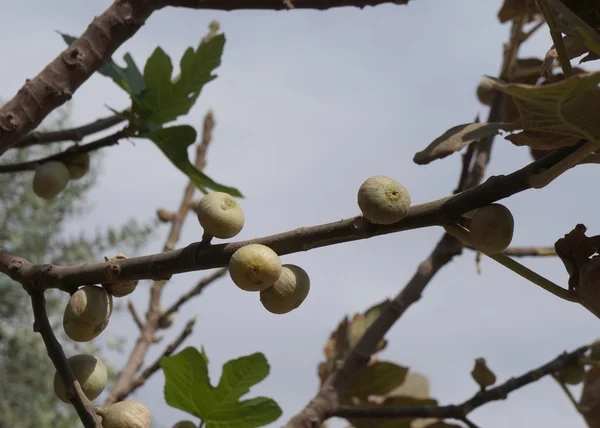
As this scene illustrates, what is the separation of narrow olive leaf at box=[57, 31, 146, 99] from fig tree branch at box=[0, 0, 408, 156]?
25 centimetres

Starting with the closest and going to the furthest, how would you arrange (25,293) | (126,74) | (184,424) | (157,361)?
(184,424), (126,74), (157,361), (25,293)

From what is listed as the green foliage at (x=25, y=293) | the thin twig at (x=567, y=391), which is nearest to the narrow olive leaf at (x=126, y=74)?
the thin twig at (x=567, y=391)

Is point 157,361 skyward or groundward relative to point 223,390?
skyward

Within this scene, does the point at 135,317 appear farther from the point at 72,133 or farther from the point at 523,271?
the point at 523,271

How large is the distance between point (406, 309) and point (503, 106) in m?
0.62

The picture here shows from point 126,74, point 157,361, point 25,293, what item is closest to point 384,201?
point 126,74

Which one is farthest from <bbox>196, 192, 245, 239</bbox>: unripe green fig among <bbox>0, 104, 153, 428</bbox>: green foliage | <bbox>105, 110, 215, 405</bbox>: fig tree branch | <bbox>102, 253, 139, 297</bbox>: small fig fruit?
<bbox>0, 104, 153, 428</bbox>: green foliage

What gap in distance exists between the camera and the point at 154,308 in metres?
2.65

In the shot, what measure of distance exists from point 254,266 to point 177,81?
1040 millimetres

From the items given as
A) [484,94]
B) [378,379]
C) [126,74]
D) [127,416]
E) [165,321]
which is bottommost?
[127,416]

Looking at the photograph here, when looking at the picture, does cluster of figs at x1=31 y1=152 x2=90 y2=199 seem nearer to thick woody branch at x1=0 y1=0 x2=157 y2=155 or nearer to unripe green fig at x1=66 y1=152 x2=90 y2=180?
unripe green fig at x1=66 y1=152 x2=90 y2=180

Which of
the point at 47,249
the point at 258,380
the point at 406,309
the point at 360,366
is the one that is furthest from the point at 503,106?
the point at 47,249

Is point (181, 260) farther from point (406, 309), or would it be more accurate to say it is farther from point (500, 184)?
point (406, 309)

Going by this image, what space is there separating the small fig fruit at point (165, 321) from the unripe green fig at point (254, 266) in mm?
1857
